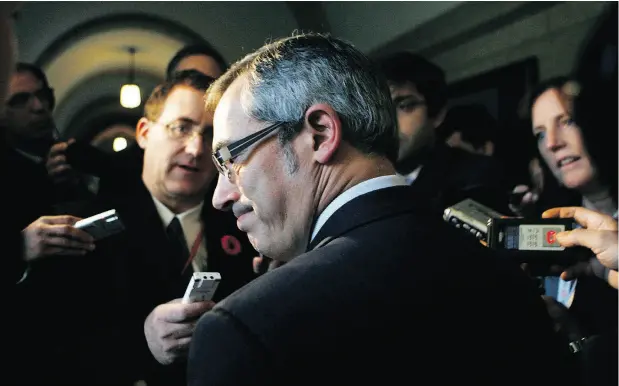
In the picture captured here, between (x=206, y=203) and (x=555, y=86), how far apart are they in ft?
2.73

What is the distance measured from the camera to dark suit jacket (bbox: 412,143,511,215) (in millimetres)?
1469

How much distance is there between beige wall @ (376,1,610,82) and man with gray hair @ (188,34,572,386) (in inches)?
37.8

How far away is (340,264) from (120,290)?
812mm

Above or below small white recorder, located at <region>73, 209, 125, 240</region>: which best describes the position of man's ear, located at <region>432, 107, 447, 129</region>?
above

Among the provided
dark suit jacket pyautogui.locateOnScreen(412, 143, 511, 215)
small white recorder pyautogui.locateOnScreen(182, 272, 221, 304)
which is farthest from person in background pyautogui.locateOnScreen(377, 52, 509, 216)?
small white recorder pyautogui.locateOnScreen(182, 272, 221, 304)

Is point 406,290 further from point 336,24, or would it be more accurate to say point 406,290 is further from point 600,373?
point 336,24

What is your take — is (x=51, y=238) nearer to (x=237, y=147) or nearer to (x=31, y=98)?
(x=31, y=98)

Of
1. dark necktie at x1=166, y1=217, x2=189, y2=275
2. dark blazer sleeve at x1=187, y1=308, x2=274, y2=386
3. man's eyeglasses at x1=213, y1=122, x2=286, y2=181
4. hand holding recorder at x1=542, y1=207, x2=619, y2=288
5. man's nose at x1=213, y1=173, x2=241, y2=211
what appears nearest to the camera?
dark blazer sleeve at x1=187, y1=308, x2=274, y2=386

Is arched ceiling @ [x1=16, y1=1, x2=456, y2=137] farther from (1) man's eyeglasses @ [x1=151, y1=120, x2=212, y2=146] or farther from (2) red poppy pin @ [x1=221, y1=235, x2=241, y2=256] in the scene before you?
(2) red poppy pin @ [x1=221, y1=235, x2=241, y2=256]

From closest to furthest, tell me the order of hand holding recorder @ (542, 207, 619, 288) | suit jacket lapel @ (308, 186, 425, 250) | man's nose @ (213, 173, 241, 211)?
1. suit jacket lapel @ (308, 186, 425, 250)
2. man's nose @ (213, 173, 241, 211)
3. hand holding recorder @ (542, 207, 619, 288)

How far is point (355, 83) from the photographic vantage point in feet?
2.52

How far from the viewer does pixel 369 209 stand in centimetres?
67

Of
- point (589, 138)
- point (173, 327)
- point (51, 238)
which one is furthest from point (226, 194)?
point (589, 138)

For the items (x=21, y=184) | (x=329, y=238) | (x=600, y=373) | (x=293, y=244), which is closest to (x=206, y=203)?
(x=21, y=184)
